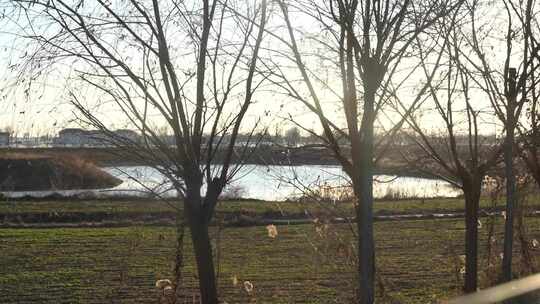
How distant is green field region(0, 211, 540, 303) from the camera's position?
1038cm

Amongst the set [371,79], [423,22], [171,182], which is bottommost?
[171,182]

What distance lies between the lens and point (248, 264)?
14406 mm

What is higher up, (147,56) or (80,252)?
(147,56)

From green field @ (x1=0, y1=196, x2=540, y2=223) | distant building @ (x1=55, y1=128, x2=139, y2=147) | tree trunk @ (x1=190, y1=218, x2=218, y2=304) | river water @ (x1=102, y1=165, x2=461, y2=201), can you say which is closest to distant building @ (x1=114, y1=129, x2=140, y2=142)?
distant building @ (x1=55, y1=128, x2=139, y2=147)

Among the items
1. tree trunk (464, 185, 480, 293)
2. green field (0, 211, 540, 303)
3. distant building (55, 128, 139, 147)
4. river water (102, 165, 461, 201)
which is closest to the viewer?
distant building (55, 128, 139, 147)

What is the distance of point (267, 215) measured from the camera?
83.1 ft

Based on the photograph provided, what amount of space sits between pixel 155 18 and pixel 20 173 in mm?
48748

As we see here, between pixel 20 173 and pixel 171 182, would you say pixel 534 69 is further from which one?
pixel 20 173

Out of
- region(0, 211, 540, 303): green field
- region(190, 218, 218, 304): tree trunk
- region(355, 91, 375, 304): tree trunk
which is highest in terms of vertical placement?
region(355, 91, 375, 304): tree trunk

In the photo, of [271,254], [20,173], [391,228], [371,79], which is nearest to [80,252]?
[271,254]

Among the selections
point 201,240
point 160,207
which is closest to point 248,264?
point 201,240

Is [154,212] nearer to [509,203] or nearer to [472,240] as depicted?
[472,240]

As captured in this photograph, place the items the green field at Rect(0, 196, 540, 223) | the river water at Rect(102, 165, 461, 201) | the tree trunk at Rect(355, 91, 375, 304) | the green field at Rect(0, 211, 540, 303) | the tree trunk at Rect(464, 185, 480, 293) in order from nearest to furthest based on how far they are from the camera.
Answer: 1. the tree trunk at Rect(355, 91, 375, 304)
2. the river water at Rect(102, 165, 461, 201)
3. the tree trunk at Rect(464, 185, 480, 293)
4. the green field at Rect(0, 211, 540, 303)
5. the green field at Rect(0, 196, 540, 223)

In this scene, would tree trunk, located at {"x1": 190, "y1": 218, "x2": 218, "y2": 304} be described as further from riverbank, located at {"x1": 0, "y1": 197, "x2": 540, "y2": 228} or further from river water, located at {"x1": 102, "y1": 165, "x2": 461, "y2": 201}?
riverbank, located at {"x1": 0, "y1": 197, "x2": 540, "y2": 228}
